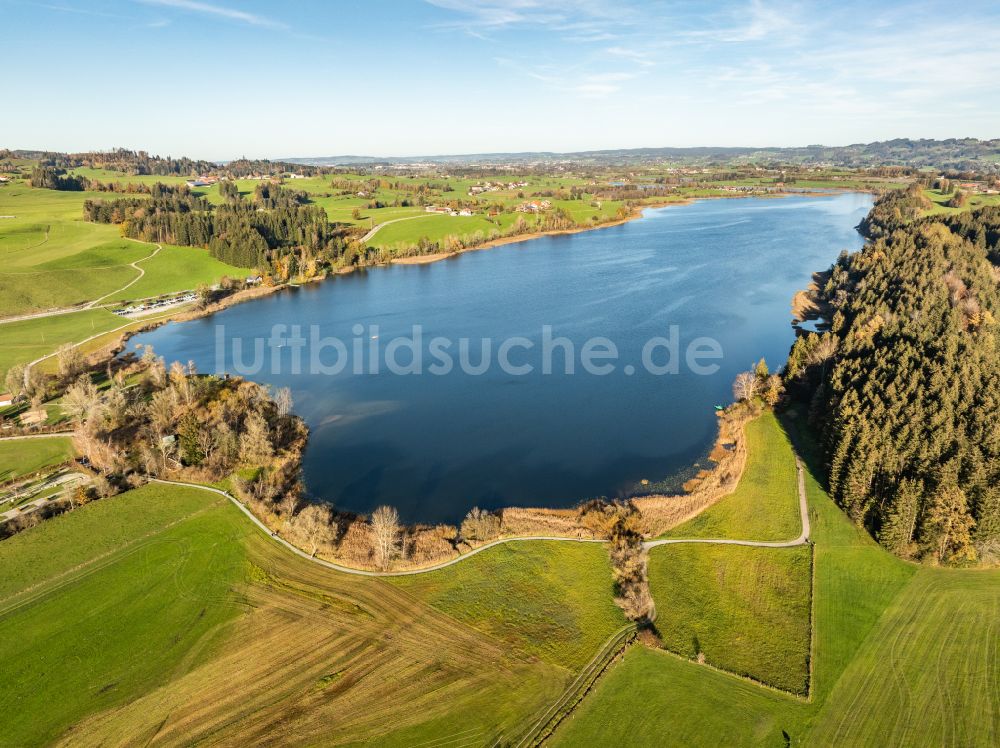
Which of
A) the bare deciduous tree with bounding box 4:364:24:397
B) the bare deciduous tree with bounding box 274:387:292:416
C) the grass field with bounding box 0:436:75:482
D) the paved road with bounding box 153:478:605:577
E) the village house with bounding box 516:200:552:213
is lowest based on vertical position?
the paved road with bounding box 153:478:605:577

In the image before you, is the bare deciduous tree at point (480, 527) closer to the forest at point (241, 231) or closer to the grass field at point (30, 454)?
the grass field at point (30, 454)

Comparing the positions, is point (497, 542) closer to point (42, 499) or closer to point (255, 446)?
point (255, 446)

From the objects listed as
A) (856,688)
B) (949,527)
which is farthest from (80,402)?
(949,527)

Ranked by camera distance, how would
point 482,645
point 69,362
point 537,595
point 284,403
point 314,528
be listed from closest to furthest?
point 482,645, point 537,595, point 314,528, point 284,403, point 69,362

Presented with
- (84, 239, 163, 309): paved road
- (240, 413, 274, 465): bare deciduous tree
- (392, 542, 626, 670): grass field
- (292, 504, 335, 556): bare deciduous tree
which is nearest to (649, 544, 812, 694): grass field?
(392, 542, 626, 670): grass field

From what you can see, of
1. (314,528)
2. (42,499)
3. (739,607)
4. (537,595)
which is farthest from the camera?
(42,499)

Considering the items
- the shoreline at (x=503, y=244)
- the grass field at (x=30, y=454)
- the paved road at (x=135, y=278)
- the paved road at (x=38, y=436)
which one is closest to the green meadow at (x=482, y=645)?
the shoreline at (x=503, y=244)

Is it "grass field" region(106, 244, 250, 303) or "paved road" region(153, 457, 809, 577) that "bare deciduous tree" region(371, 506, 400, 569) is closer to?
"paved road" region(153, 457, 809, 577)
